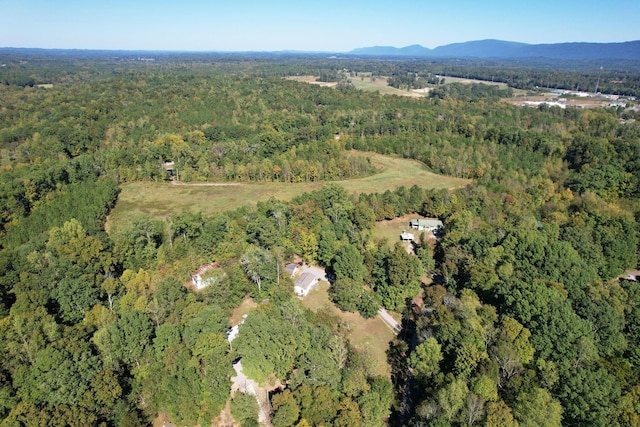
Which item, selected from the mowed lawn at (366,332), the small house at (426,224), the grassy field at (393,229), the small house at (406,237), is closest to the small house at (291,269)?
the mowed lawn at (366,332)

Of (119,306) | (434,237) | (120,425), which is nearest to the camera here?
(120,425)

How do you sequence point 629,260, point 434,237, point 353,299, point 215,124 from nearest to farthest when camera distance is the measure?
point 353,299
point 629,260
point 434,237
point 215,124

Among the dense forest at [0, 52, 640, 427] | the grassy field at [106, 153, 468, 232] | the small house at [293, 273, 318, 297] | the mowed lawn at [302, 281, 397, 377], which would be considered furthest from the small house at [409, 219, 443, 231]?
the mowed lawn at [302, 281, 397, 377]

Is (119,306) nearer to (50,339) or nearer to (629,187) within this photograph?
(50,339)

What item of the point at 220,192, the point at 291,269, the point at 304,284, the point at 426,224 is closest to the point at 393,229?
the point at 426,224

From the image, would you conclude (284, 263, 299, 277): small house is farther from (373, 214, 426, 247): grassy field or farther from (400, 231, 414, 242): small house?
(400, 231, 414, 242): small house

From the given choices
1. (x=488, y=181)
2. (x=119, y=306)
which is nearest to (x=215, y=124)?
(x=488, y=181)
